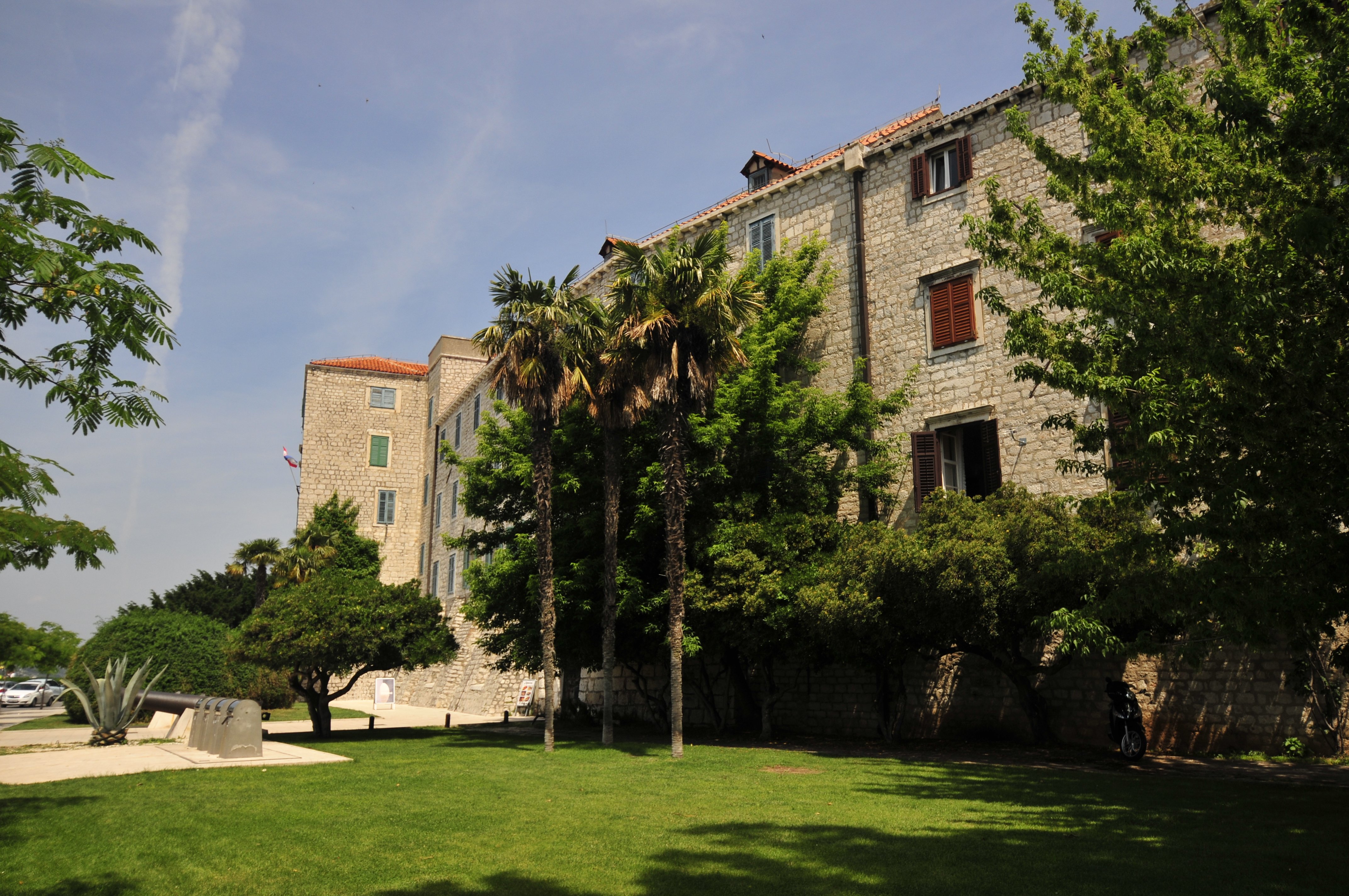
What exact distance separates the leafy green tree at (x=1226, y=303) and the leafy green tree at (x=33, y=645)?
34422 mm

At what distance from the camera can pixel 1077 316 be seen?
18.2m

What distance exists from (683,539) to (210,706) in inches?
373

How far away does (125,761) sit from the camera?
590 inches

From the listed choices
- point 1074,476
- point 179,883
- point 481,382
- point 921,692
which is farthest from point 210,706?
point 481,382

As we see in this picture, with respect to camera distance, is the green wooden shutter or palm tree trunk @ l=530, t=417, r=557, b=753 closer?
palm tree trunk @ l=530, t=417, r=557, b=753

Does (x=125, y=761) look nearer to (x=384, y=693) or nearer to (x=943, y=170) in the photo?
(x=943, y=170)

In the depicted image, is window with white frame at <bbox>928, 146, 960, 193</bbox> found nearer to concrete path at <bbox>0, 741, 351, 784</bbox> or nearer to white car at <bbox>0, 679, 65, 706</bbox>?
concrete path at <bbox>0, 741, 351, 784</bbox>

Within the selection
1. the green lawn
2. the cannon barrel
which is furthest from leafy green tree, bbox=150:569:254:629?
the green lawn

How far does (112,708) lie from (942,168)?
898 inches

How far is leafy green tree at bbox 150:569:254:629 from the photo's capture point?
4612cm

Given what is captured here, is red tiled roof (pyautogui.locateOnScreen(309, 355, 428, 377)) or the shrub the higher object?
red tiled roof (pyautogui.locateOnScreen(309, 355, 428, 377))

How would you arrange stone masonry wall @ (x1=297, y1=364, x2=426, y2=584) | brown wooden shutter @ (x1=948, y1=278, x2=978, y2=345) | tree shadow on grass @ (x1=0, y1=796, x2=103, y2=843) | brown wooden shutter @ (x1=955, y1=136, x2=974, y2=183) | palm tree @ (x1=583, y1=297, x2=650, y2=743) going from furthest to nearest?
stone masonry wall @ (x1=297, y1=364, x2=426, y2=584)
brown wooden shutter @ (x1=955, y1=136, x2=974, y2=183)
brown wooden shutter @ (x1=948, y1=278, x2=978, y2=345)
palm tree @ (x1=583, y1=297, x2=650, y2=743)
tree shadow on grass @ (x1=0, y1=796, x2=103, y2=843)

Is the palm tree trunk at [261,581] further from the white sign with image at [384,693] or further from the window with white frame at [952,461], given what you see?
the window with white frame at [952,461]

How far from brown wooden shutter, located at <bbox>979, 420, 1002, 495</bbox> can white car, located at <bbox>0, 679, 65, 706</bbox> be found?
41145mm
